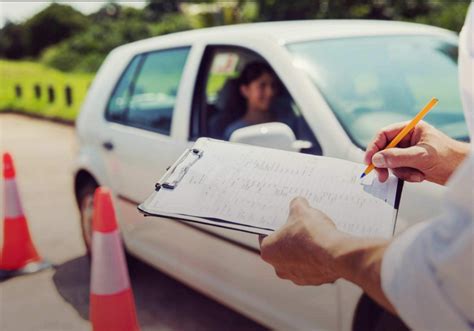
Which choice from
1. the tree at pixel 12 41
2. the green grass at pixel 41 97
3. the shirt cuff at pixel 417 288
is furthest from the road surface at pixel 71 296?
the tree at pixel 12 41

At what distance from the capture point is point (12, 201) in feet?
14.3

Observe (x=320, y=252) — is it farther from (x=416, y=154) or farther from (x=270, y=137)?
(x=270, y=137)

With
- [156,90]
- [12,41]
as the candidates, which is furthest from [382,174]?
[12,41]

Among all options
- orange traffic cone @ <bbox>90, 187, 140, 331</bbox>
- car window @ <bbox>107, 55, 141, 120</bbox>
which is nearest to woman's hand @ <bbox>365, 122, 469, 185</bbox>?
orange traffic cone @ <bbox>90, 187, 140, 331</bbox>

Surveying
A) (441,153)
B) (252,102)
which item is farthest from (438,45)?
(441,153)

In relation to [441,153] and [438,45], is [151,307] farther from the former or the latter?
[441,153]

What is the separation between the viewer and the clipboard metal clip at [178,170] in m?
1.50

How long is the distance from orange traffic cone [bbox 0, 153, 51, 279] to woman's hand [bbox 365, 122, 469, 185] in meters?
3.21

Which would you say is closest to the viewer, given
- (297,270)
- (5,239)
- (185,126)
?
(297,270)

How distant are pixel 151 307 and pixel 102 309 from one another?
825 mm

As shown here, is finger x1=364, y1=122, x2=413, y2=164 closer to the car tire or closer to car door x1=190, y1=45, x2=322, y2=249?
the car tire

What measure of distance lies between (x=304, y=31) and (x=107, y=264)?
1.50 m

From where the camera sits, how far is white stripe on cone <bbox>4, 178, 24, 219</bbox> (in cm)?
431

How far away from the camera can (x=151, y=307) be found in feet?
12.5
